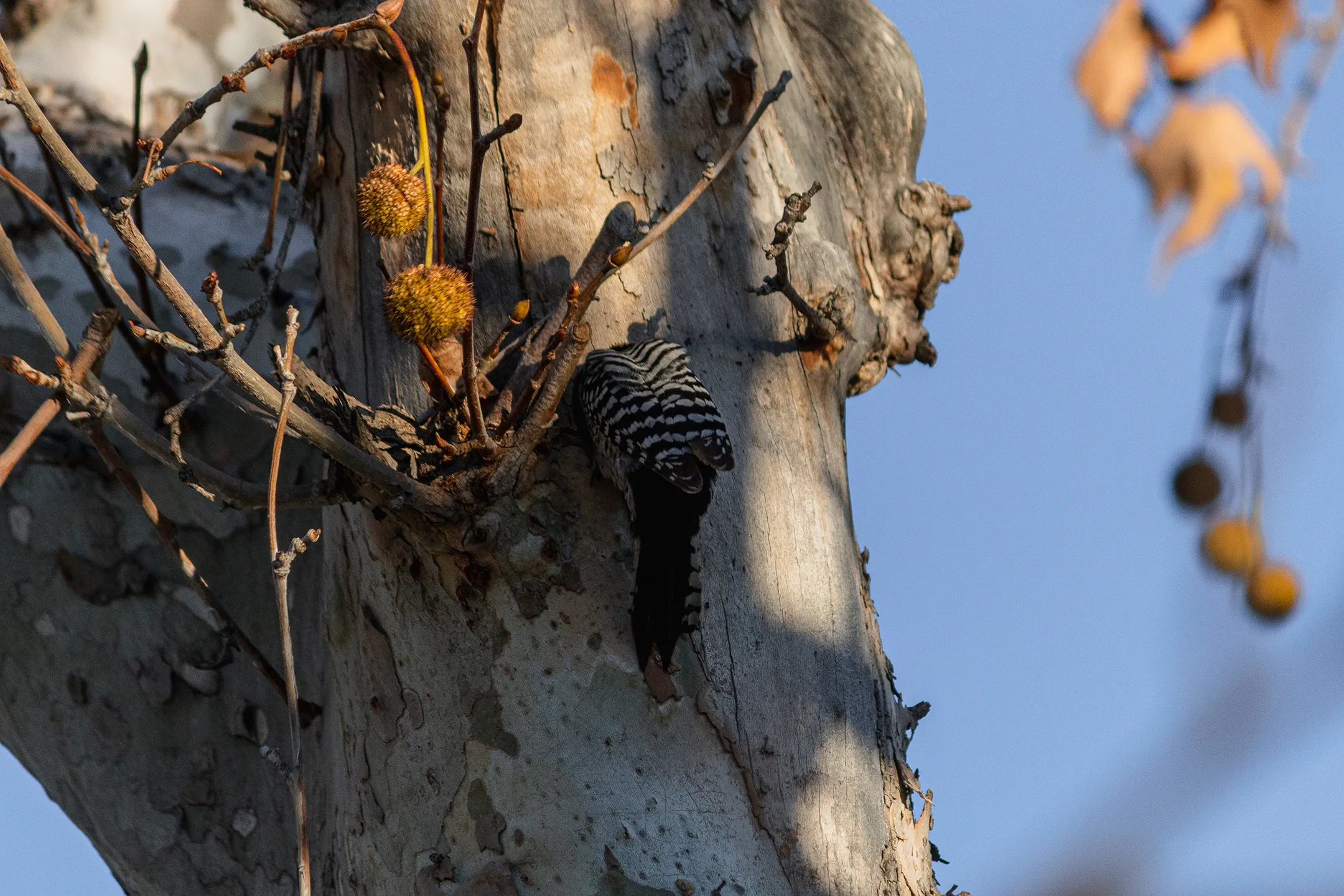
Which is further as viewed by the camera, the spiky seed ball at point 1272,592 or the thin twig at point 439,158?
the thin twig at point 439,158

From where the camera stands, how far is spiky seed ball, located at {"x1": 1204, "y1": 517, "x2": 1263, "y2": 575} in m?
1.10

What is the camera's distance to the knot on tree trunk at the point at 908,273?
9.10 ft

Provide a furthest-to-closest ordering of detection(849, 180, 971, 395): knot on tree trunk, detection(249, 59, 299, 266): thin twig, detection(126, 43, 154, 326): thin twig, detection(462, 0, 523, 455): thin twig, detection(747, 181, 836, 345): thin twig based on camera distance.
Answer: detection(849, 180, 971, 395): knot on tree trunk, detection(126, 43, 154, 326): thin twig, detection(249, 59, 299, 266): thin twig, detection(747, 181, 836, 345): thin twig, detection(462, 0, 523, 455): thin twig

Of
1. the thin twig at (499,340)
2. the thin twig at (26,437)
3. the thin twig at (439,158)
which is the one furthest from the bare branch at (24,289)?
the thin twig at (499,340)

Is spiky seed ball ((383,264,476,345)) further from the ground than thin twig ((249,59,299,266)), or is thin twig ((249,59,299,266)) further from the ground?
thin twig ((249,59,299,266))

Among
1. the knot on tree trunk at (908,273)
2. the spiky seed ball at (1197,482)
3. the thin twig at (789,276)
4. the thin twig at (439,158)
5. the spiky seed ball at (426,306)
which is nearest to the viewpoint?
the spiky seed ball at (1197,482)

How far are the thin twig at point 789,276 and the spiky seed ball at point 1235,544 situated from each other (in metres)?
0.91

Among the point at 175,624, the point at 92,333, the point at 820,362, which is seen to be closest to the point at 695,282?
the point at 820,362

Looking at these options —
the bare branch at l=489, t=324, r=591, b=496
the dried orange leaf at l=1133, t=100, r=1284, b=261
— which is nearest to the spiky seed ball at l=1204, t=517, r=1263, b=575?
the dried orange leaf at l=1133, t=100, r=1284, b=261

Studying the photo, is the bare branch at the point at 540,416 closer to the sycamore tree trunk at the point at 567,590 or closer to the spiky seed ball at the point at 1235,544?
the sycamore tree trunk at the point at 567,590

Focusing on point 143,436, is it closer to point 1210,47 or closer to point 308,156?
point 308,156

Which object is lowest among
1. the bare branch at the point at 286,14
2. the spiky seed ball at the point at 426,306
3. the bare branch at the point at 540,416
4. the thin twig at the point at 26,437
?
the thin twig at the point at 26,437

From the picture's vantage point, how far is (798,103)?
8.61 feet

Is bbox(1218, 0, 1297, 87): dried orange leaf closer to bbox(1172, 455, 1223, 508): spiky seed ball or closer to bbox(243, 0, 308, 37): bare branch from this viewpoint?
bbox(1172, 455, 1223, 508): spiky seed ball
